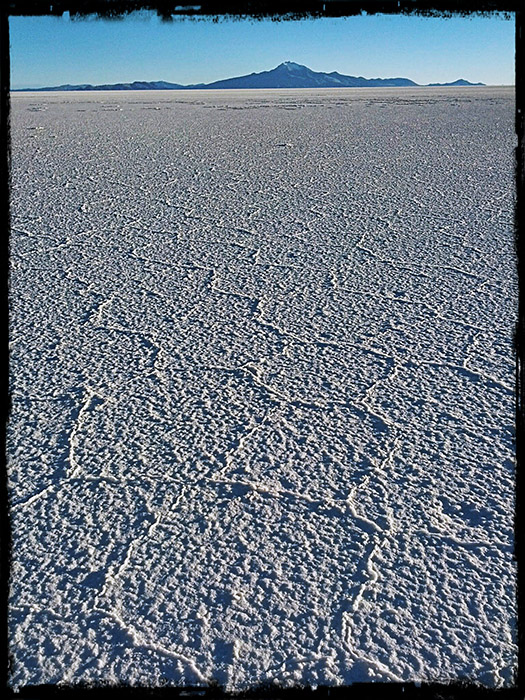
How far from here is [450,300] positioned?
211 cm

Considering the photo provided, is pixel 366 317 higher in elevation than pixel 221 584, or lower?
higher

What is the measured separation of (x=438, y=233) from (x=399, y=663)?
7.43 ft

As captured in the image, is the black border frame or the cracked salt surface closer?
the black border frame

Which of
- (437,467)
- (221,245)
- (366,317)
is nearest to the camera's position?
(437,467)

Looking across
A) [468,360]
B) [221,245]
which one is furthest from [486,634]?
[221,245]

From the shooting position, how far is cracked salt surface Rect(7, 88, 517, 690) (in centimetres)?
92

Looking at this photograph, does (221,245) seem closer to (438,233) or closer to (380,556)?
(438,233)

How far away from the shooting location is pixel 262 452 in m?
1.35

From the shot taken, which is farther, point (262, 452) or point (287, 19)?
point (262, 452)

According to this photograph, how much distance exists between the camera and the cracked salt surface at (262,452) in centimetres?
92

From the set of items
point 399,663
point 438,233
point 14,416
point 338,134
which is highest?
point 338,134

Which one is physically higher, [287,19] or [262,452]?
[287,19]

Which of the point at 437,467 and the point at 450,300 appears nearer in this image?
the point at 437,467

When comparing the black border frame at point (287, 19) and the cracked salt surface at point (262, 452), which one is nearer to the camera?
the black border frame at point (287, 19)
